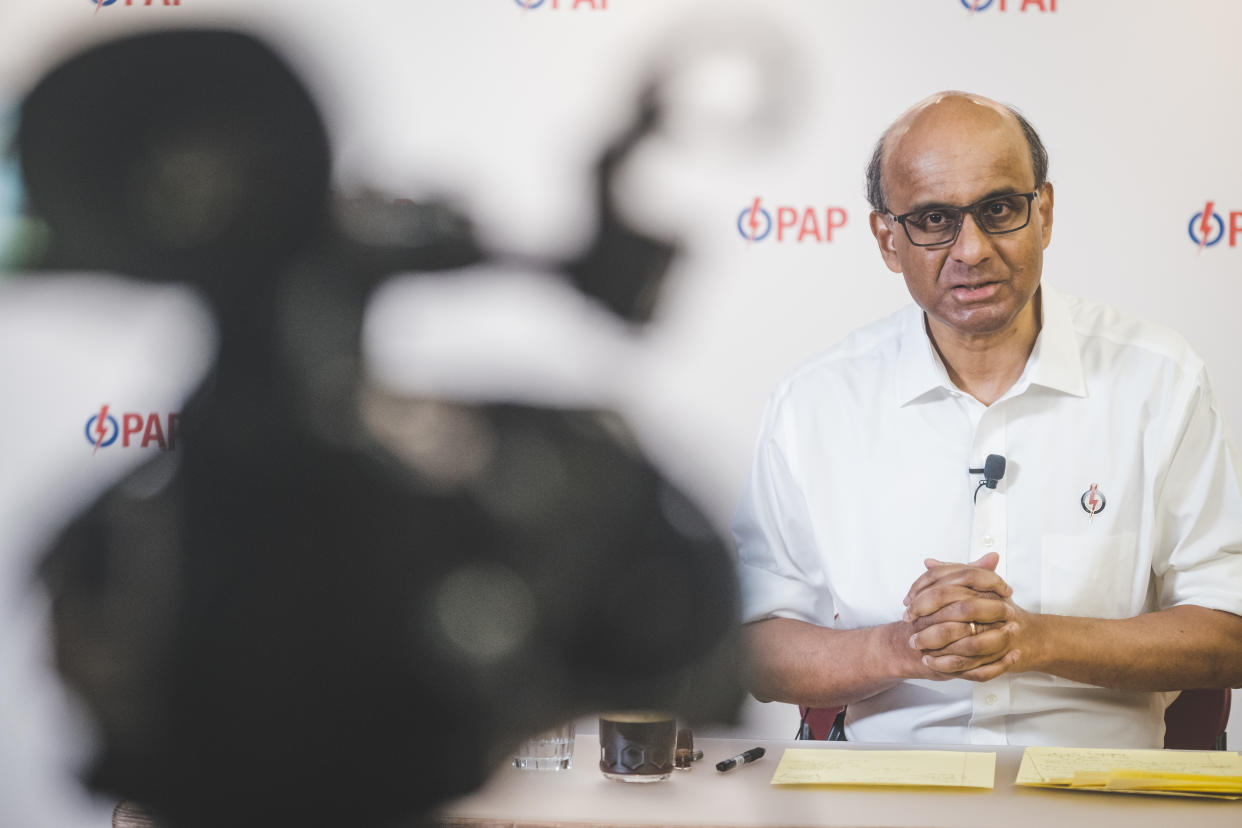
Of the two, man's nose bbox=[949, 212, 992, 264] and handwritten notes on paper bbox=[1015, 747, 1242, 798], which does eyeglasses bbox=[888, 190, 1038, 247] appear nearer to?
man's nose bbox=[949, 212, 992, 264]

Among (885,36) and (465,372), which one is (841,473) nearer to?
(885,36)

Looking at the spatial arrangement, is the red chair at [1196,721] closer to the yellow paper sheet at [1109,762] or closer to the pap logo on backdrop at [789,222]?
the yellow paper sheet at [1109,762]

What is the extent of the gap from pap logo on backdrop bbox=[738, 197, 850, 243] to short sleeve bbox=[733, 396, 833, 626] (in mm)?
678

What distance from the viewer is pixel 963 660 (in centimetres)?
127

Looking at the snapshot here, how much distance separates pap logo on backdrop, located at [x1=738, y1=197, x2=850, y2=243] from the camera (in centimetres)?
227

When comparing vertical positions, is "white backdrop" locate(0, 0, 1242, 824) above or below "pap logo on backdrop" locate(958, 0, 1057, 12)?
below

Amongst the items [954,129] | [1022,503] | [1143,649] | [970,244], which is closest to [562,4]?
[954,129]

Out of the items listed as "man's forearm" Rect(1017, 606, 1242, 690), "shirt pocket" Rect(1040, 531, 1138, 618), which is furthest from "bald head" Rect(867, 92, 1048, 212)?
"man's forearm" Rect(1017, 606, 1242, 690)

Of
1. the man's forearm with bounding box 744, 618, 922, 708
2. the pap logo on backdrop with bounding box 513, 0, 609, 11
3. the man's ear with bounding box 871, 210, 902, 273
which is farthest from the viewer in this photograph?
the pap logo on backdrop with bounding box 513, 0, 609, 11

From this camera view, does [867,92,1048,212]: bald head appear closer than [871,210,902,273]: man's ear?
Yes

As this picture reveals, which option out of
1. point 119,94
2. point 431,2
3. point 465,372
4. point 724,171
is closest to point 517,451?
point 465,372

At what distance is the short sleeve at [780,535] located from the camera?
1594mm

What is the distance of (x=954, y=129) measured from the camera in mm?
1590

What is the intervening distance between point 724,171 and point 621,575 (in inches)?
78.0
